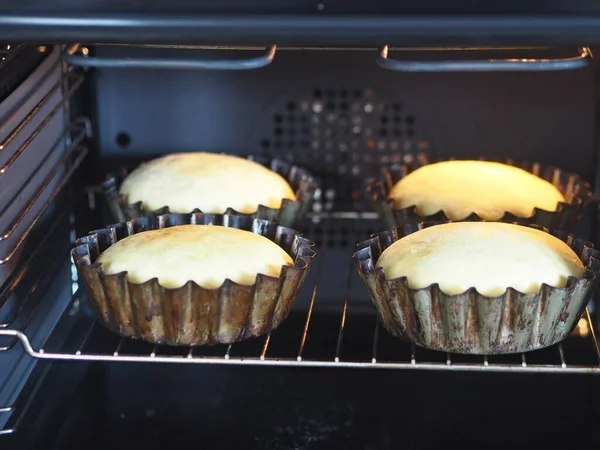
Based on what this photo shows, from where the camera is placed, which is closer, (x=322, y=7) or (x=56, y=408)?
(x=322, y=7)

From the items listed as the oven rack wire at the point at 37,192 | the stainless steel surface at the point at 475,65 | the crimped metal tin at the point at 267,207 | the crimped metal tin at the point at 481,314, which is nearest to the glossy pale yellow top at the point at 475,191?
the crimped metal tin at the point at 267,207

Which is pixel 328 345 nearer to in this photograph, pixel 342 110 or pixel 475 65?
pixel 342 110

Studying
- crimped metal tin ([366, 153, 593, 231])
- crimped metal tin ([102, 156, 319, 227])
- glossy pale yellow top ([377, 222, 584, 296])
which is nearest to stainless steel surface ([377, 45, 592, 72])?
glossy pale yellow top ([377, 222, 584, 296])

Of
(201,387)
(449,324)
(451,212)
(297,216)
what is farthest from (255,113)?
(449,324)

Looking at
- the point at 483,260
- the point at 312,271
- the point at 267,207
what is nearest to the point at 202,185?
the point at 267,207

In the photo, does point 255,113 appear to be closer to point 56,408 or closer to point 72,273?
point 72,273

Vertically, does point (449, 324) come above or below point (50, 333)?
above

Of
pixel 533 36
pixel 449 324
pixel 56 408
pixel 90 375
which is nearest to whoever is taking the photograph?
pixel 533 36
